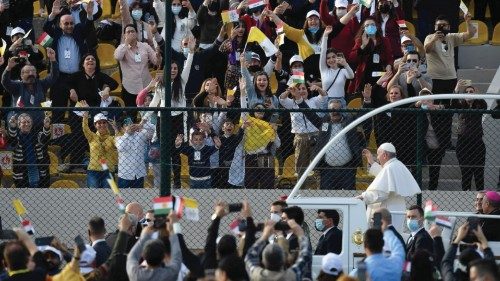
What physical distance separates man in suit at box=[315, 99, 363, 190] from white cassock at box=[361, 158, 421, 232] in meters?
1.62

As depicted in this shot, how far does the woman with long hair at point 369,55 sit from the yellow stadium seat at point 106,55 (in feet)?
11.6

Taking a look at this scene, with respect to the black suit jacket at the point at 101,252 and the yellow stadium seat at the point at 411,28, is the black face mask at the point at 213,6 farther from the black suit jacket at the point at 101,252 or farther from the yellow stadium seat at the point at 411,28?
the black suit jacket at the point at 101,252

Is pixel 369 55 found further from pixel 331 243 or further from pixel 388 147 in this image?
pixel 331 243

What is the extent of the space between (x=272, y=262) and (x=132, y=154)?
6334 mm

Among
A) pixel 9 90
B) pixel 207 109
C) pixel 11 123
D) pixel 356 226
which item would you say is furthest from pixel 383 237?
pixel 9 90

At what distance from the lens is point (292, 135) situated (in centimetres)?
2022

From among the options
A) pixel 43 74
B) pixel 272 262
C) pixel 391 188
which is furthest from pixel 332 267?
pixel 43 74

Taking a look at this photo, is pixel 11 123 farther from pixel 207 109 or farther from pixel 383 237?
pixel 383 237

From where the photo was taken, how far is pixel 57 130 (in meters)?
20.4

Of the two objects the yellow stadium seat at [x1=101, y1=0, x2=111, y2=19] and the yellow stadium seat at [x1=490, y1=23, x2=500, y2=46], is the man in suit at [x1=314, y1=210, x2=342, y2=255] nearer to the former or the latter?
the yellow stadium seat at [x1=101, y1=0, x2=111, y2=19]

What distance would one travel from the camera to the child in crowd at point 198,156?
20.1m

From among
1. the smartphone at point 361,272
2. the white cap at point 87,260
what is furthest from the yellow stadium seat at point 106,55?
the smartphone at point 361,272

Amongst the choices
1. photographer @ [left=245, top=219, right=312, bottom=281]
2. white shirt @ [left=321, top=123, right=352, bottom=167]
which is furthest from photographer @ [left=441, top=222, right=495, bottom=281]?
white shirt @ [left=321, top=123, right=352, bottom=167]

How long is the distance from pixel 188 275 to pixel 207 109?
499cm
